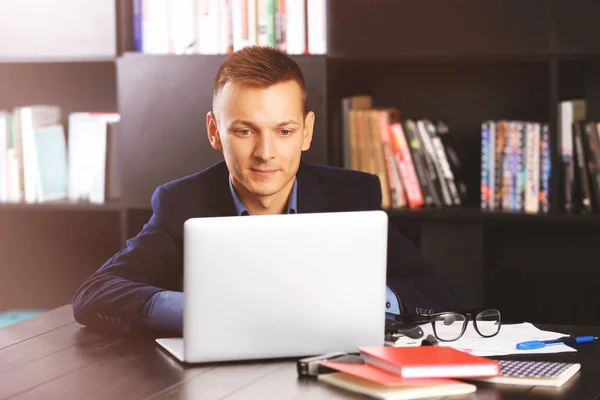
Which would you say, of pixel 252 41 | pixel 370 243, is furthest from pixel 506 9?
pixel 370 243

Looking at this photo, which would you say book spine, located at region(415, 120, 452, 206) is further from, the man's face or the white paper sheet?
the white paper sheet

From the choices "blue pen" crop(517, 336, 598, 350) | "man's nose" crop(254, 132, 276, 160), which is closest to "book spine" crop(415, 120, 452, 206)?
"man's nose" crop(254, 132, 276, 160)

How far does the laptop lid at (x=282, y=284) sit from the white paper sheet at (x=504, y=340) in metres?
0.19

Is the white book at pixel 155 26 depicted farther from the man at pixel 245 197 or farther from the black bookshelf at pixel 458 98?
the man at pixel 245 197

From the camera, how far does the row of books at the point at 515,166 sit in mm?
2877

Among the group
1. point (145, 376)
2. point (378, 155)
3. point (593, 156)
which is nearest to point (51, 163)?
point (378, 155)

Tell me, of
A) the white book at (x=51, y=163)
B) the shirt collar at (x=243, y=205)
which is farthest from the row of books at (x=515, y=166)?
the white book at (x=51, y=163)

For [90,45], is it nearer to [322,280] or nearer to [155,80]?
[155,80]

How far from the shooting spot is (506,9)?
9.34 feet

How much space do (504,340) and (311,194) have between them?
71cm

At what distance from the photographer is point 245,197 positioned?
216 cm

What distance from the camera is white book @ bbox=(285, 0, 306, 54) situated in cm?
298

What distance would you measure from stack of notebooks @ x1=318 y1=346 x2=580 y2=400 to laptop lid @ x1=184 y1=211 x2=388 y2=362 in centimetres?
8

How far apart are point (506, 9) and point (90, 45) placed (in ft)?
4.47
